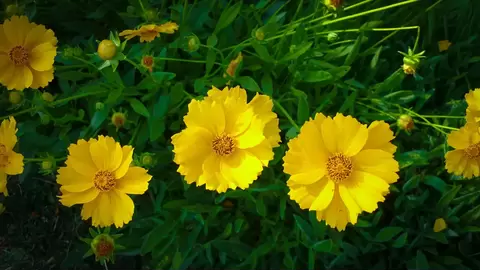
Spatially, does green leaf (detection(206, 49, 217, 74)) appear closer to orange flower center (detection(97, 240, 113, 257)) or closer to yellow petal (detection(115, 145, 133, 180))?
yellow petal (detection(115, 145, 133, 180))

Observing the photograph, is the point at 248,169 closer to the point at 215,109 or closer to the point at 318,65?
the point at 215,109

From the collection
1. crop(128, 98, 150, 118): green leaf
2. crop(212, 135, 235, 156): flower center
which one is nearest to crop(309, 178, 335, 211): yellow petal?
crop(212, 135, 235, 156): flower center

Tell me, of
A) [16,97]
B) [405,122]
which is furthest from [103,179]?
[405,122]

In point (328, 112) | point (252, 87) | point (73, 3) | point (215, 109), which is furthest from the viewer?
point (73, 3)

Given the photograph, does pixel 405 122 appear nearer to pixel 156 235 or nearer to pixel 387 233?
pixel 387 233

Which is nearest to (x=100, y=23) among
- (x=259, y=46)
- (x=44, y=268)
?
(x=259, y=46)

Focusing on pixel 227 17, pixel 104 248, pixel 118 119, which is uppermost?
pixel 227 17
